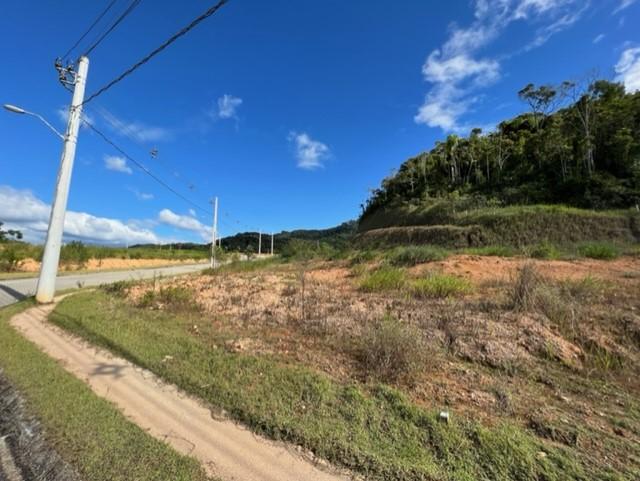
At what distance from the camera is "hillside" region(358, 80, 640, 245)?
1983 centimetres

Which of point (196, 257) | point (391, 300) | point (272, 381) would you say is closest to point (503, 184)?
point (391, 300)

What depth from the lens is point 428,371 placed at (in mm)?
3801

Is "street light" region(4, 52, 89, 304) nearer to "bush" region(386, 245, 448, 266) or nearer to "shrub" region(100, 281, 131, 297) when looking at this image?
"shrub" region(100, 281, 131, 297)

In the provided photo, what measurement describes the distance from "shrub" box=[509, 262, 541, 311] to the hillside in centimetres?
1650

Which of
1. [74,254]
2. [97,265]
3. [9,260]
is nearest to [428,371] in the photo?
[9,260]

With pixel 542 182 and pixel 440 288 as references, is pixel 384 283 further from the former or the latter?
pixel 542 182

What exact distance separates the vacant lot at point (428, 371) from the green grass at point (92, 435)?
74cm

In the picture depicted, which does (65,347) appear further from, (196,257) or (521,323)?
(196,257)

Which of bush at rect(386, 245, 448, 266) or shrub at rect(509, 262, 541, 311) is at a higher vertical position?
bush at rect(386, 245, 448, 266)

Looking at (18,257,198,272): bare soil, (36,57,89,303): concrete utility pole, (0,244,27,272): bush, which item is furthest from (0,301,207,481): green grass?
(18,257,198,272): bare soil

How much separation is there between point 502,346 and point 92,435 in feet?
15.5

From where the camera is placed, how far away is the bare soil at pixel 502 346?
9.58 ft

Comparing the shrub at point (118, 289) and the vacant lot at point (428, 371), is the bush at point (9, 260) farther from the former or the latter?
the vacant lot at point (428, 371)

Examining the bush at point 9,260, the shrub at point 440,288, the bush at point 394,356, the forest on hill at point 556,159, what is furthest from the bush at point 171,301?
the forest on hill at point 556,159
